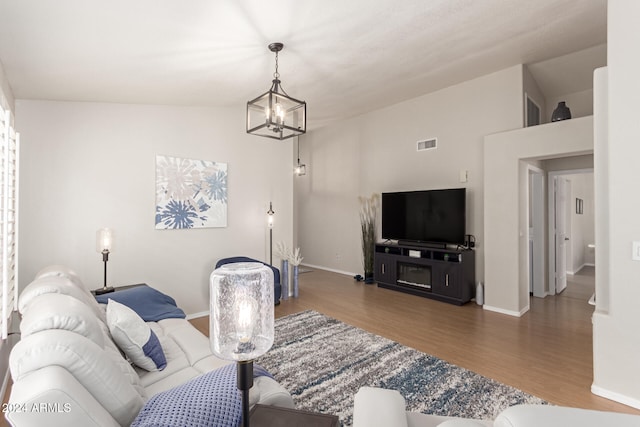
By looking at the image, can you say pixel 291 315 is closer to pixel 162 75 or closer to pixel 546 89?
pixel 162 75

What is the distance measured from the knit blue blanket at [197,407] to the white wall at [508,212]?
13.4ft

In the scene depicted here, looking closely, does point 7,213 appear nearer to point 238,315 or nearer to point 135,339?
point 135,339

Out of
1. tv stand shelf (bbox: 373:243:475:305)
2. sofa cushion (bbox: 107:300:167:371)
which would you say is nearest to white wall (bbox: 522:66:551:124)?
tv stand shelf (bbox: 373:243:475:305)

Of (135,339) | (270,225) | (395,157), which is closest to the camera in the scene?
(135,339)

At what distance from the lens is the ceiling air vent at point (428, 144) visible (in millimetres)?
5221

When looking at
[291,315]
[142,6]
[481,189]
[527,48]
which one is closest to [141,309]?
[291,315]

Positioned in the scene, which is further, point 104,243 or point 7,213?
point 104,243

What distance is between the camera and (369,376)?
2619 mm

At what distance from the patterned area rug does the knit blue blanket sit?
1.13 m

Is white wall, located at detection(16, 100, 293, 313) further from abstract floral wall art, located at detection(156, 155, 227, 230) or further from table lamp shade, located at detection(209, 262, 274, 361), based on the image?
table lamp shade, located at detection(209, 262, 274, 361)

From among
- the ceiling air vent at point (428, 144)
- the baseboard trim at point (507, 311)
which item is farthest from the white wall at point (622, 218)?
the ceiling air vent at point (428, 144)

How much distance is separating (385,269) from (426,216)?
1.18m

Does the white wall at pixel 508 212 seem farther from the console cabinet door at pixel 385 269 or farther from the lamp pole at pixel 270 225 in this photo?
the lamp pole at pixel 270 225

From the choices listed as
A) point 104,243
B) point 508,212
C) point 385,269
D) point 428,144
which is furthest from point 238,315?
point 428,144
